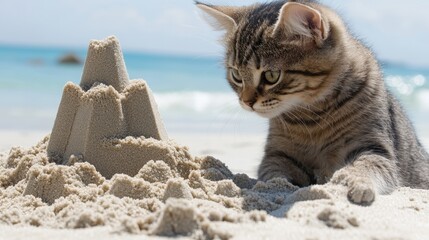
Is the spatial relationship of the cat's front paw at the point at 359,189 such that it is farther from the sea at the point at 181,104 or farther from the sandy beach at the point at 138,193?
the sea at the point at 181,104

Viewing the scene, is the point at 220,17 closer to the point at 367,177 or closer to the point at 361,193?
the point at 367,177

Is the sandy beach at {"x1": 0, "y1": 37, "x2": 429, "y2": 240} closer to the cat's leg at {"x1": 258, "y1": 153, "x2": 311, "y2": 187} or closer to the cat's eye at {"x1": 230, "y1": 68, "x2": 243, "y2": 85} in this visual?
the cat's leg at {"x1": 258, "y1": 153, "x2": 311, "y2": 187}

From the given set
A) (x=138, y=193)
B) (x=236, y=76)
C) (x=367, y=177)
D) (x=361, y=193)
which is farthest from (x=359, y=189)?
(x=236, y=76)

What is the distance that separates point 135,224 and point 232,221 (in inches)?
14.6

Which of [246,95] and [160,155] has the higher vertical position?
[246,95]

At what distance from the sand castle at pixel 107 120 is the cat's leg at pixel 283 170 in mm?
682

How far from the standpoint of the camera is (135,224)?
89.6 inches

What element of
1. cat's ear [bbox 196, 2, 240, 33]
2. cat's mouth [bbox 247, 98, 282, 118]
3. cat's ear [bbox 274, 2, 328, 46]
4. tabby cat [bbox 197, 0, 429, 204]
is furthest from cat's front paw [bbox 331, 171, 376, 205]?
cat's ear [bbox 196, 2, 240, 33]

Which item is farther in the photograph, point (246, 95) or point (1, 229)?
point (246, 95)

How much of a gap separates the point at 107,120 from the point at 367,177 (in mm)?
1354

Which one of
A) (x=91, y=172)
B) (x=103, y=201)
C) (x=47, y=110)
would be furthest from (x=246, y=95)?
(x=47, y=110)

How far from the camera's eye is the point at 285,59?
355 cm

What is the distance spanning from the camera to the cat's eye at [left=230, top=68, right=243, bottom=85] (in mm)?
3731

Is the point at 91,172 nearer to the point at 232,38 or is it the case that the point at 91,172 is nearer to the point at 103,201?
the point at 103,201
